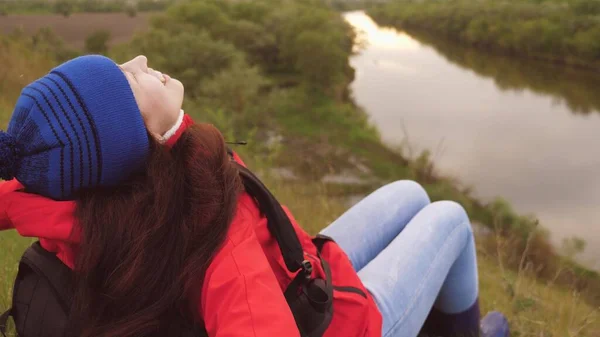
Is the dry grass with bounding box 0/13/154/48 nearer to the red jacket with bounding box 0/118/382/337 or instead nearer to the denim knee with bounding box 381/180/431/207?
the denim knee with bounding box 381/180/431/207

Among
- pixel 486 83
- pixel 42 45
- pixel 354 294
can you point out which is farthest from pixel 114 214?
pixel 486 83

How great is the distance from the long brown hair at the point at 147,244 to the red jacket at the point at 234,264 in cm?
3

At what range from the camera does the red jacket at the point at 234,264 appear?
2.34ft

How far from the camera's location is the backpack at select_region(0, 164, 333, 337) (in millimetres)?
792

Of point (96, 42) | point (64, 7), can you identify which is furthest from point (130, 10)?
point (64, 7)

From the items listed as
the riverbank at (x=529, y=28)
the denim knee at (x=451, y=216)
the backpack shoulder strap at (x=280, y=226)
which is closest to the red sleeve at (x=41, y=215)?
the backpack shoulder strap at (x=280, y=226)

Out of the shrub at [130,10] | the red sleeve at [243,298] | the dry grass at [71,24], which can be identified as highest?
the red sleeve at [243,298]

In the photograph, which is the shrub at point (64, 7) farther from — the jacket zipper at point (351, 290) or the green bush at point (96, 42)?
the jacket zipper at point (351, 290)

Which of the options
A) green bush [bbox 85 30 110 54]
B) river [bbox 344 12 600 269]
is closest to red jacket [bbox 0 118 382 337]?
river [bbox 344 12 600 269]

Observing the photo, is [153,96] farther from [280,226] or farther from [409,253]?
[409,253]

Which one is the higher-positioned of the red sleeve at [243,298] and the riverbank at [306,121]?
the red sleeve at [243,298]

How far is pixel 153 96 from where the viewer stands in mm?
847

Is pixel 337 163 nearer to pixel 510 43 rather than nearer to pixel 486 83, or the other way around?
pixel 486 83

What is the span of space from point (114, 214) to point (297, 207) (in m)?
2.21
